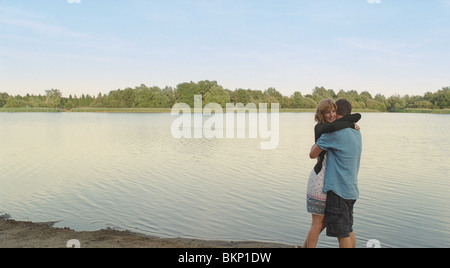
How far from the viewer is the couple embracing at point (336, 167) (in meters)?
3.59

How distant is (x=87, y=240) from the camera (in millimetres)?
4984

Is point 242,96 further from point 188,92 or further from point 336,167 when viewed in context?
point 336,167

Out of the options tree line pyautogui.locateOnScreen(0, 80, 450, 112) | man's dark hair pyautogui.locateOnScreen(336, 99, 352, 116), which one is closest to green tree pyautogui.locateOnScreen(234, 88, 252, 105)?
tree line pyautogui.locateOnScreen(0, 80, 450, 112)

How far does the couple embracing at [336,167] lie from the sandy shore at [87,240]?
1.54 m

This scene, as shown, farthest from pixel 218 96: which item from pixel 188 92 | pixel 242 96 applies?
pixel 242 96

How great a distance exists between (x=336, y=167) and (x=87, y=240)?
345 centimetres

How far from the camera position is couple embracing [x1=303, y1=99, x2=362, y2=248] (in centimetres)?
359

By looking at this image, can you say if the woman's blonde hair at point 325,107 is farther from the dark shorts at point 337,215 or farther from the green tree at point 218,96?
the green tree at point 218,96

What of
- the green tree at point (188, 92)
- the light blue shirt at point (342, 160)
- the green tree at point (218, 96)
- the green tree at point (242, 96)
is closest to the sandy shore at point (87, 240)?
the light blue shirt at point (342, 160)

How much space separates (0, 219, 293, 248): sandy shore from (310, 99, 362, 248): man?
5.07 ft

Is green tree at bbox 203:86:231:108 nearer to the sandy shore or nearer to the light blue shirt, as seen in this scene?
the sandy shore

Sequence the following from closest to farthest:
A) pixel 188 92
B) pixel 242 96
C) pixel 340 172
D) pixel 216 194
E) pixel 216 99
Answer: pixel 340 172, pixel 216 194, pixel 216 99, pixel 188 92, pixel 242 96

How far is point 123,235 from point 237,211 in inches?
106
